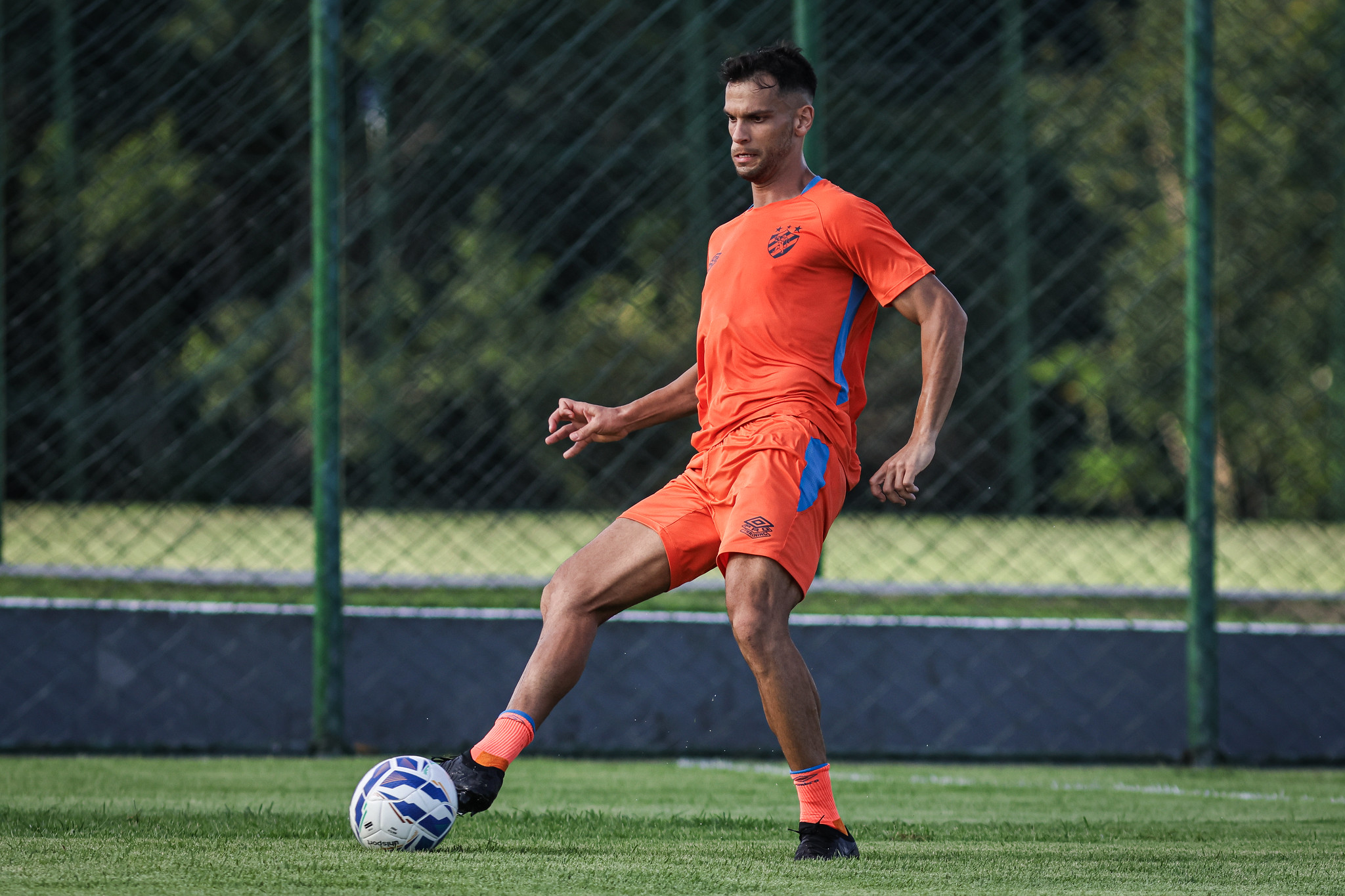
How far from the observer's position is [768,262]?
334 cm

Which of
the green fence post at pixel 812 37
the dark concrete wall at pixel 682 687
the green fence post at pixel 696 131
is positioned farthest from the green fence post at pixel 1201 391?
the green fence post at pixel 696 131

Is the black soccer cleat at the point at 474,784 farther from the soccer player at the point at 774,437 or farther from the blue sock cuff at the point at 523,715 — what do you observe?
the blue sock cuff at the point at 523,715

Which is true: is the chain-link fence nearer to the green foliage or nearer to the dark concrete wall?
the green foliage

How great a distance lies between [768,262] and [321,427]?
2.61 meters

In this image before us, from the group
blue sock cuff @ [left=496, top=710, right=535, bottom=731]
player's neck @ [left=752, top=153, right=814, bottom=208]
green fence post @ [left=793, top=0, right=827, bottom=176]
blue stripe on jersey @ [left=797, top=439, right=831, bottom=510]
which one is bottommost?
blue sock cuff @ [left=496, top=710, right=535, bottom=731]

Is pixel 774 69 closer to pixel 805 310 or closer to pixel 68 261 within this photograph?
pixel 805 310

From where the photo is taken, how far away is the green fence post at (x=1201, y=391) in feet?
17.9

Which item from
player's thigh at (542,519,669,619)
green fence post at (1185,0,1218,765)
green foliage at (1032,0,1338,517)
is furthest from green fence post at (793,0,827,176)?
green foliage at (1032,0,1338,517)

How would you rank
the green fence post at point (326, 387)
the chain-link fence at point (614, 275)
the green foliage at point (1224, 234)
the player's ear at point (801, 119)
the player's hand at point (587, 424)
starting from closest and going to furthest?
1. the player's ear at point (801, 119)
2. the player's hand at point (587, 424)
3. the green fence post at point (326, 387)
4. the chain-link fence at point (614, 275)
5. the green foliage at point (1224, 234)

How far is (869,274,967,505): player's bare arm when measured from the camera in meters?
3.11

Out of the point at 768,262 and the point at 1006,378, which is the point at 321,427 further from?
the point at 1006,378

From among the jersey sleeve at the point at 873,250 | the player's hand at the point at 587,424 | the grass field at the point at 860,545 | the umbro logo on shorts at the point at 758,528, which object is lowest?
the grass field at the point at 860,545

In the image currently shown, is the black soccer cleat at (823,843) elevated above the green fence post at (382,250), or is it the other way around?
the green fence post at (382,250)

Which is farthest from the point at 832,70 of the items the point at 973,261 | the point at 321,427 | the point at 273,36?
the point at 321,427
